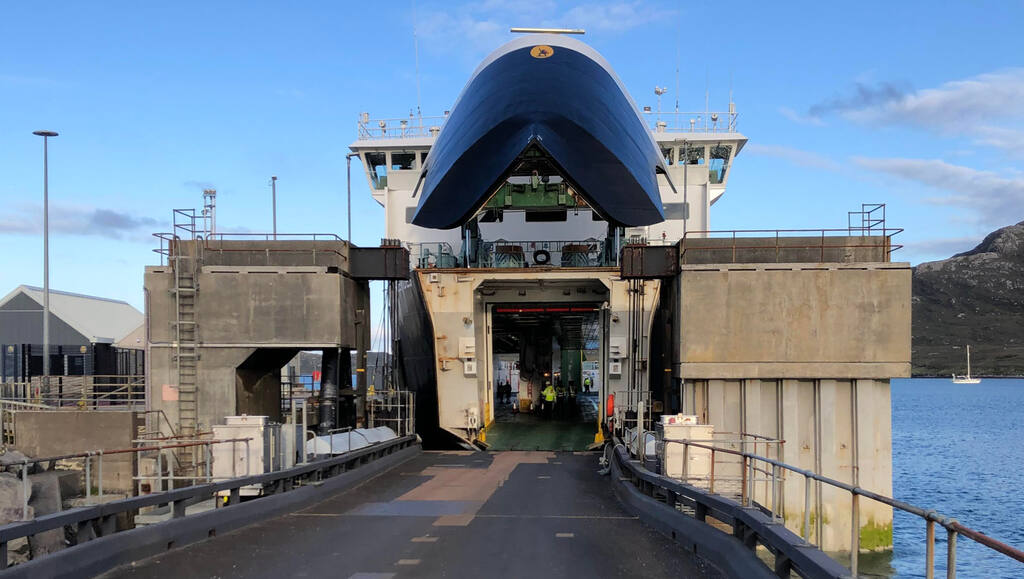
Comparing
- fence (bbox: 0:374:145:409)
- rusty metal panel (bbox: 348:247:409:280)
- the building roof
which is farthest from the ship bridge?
the building roof

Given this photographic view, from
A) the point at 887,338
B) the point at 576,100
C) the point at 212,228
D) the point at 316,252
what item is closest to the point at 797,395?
the point at 887,338

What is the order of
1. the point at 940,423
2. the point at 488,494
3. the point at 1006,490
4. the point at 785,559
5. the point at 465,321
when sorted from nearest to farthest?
the point at 785,559, the point at 488,494, the point at 465,321, the point at 1006,490, the point at 940,423

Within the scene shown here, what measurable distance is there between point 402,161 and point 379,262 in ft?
47.0

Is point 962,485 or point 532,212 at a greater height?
point 532,212

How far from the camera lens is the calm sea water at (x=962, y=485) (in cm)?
2562

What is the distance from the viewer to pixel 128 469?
62.5 ft

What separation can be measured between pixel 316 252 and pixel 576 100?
7.58 metres

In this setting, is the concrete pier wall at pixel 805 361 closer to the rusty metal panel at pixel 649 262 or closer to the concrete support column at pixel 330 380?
the rusty metal panel at pixel 649 262

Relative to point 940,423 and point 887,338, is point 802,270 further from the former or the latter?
point 940,423

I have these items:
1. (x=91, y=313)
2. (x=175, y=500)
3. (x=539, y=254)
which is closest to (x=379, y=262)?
(x=539, y=254)

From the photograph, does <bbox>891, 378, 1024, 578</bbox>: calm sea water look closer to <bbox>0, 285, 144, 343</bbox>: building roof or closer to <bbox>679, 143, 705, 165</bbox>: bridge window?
<bbox>679, 143, 705, 165</bbox>: bridge window

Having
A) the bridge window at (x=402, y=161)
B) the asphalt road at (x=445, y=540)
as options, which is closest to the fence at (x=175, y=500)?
the asphalt road at (x=445, y=540)

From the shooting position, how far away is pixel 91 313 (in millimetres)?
59656

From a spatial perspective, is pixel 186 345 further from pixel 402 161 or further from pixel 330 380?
pixel 402 161
